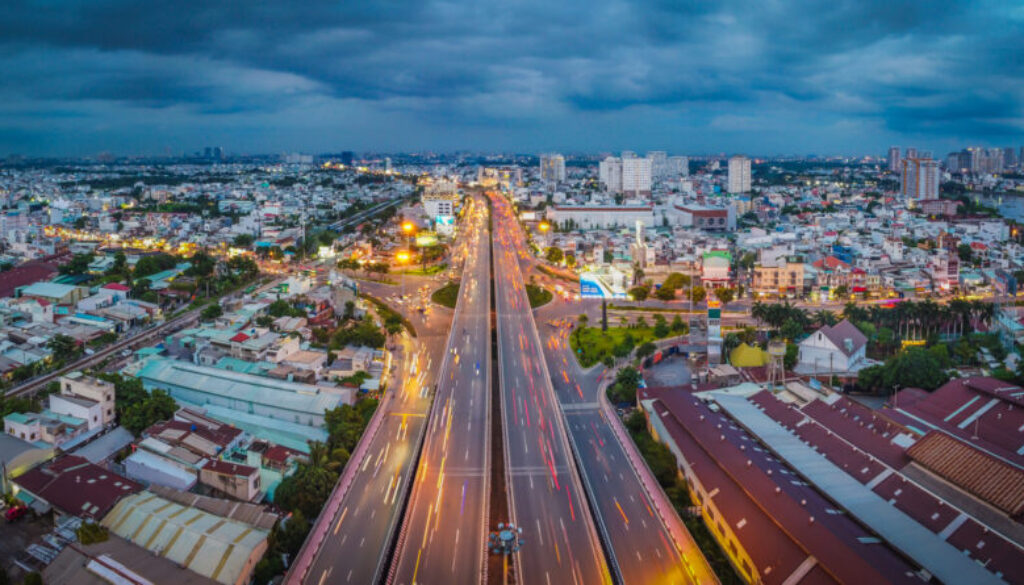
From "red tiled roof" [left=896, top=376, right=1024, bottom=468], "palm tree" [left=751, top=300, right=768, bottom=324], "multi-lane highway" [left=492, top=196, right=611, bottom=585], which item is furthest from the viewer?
"palm tree" [left=751, top=300, right=768, bottom=324]

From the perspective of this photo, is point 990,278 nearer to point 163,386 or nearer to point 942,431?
point 942,431

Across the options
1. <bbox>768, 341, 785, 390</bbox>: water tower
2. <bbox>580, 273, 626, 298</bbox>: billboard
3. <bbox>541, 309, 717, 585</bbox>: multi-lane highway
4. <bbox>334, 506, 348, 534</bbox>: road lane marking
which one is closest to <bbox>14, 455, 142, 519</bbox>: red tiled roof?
<bbox>334, 506, 348, 534</bbox>: road lane marking

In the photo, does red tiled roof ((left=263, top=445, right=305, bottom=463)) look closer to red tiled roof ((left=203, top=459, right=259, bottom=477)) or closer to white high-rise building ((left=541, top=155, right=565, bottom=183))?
red tiled roof ((left=203, top=459, right=259, bottom=477))

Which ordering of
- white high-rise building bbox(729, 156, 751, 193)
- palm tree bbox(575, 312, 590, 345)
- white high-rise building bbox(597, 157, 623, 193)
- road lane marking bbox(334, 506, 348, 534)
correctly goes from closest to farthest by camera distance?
road lane marking bbox(334, 506, 348, 534)
palm tree bbox(575, 312, 590, 345)
white high-rise building bbox(729, 156, 751, 193)
white high-rise building bbox(597, 157, 623, 193)

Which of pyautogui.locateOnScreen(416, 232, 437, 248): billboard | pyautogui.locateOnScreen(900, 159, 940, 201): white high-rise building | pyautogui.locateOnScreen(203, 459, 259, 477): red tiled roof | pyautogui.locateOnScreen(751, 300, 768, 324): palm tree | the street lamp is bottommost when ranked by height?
the street lamp

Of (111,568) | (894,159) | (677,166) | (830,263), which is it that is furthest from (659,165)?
(111,568)

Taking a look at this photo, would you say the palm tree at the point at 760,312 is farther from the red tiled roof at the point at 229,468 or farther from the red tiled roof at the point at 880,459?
the red tiled roof at the point at 229,468

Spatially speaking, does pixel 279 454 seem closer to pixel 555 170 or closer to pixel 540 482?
pixel 540 482

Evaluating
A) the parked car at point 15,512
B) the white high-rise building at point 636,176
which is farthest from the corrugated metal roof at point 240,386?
the white high-rise building at point 636,176
